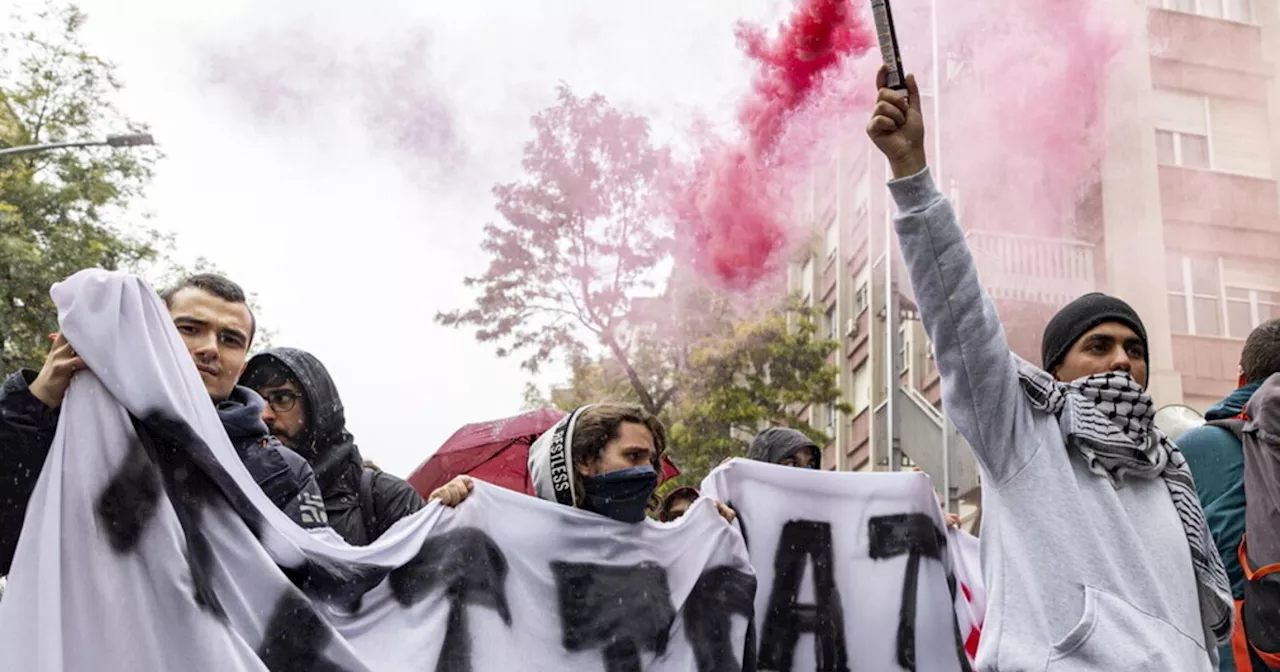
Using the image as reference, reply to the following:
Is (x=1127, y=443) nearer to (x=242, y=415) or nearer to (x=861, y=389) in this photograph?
(x=242, y=415)

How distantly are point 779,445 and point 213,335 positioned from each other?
2789 mm

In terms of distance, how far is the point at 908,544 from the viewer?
439cm

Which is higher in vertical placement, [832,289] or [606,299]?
[832,289]

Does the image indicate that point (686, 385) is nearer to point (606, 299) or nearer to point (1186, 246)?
point (606, 299)

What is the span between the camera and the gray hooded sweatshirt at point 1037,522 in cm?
245

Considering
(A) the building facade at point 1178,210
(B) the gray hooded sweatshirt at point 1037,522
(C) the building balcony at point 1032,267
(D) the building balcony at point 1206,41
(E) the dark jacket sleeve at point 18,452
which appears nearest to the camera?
(B) the gray hooded sweatshirt at point 1037,522

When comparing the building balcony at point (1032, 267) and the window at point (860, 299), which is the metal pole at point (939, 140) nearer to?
the building balcony at point (1032, 267)

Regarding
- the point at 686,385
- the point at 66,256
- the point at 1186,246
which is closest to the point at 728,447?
the point at 686,385

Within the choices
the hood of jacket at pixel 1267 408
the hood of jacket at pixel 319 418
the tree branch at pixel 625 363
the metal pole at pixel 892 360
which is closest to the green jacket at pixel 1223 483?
the hood of jacket at pixel 1267 408

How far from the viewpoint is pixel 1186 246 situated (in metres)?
15.5

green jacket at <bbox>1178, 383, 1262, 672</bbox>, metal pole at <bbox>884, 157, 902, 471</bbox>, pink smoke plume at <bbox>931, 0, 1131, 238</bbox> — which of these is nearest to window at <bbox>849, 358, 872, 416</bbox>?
metal pole at <bbox>884, 157, 902, 471</bbox>

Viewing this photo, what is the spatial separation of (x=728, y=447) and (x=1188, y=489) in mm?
16597

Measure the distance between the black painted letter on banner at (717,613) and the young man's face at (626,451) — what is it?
1.43 feet

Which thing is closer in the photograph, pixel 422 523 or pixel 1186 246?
pixel 422 523
